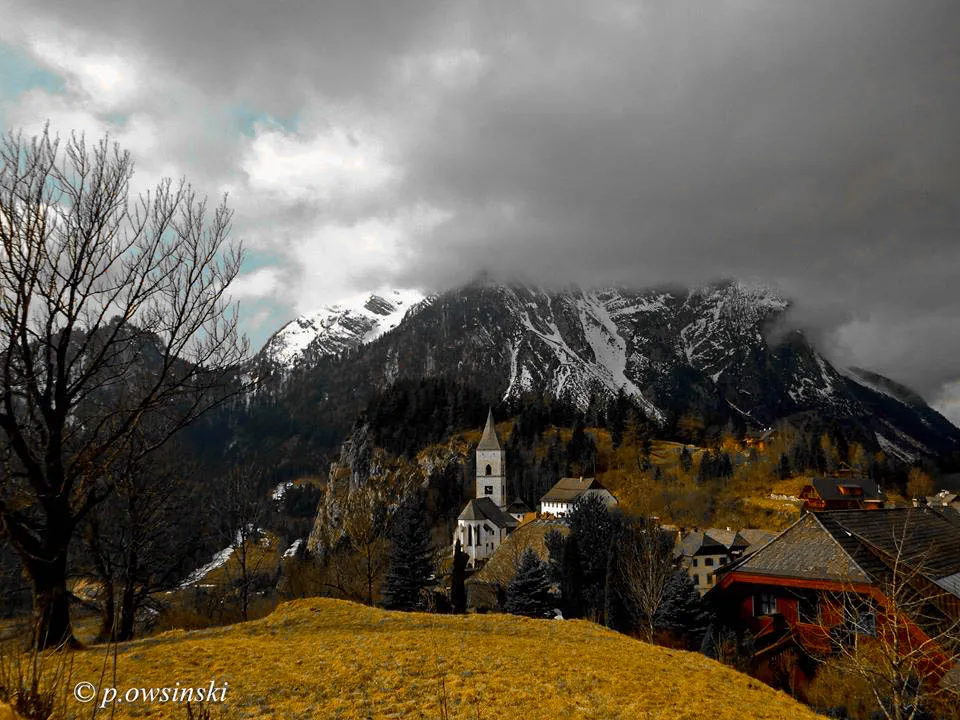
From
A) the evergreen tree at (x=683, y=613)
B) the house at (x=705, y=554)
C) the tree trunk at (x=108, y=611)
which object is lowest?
the house at (x=705, y=554)

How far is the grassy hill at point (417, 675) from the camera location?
764cm

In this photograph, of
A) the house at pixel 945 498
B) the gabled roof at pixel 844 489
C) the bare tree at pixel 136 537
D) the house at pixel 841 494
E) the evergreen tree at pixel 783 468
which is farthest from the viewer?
the evergreen tree at pixel 783 468

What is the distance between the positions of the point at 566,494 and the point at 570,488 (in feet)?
5.77

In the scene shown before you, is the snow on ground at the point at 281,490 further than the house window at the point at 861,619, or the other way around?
the snow on ground at the point at 281,490

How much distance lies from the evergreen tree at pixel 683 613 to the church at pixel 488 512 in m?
40.8

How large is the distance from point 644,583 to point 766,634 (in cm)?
668

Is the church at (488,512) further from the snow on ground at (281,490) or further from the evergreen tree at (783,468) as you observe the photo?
the snow on ground at (281,490)

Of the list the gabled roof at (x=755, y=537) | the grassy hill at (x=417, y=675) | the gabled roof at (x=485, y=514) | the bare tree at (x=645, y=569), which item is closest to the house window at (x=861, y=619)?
the grassy hill at (x=417, y=675)

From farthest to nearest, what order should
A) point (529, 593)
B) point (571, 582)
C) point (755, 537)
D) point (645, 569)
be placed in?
point (755, 537) < point (571, 582) < point (529, 593) < point (645, 569)

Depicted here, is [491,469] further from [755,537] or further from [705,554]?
[705,554]

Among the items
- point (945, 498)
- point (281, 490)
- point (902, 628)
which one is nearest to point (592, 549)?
point (902, 628)

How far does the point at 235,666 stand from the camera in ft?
28.7

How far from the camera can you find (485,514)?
268ft

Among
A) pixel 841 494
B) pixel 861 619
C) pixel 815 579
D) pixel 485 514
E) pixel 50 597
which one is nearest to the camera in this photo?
pixel 50 597
